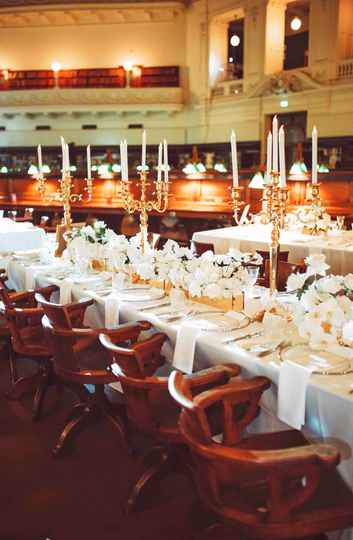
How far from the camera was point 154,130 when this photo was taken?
56.6 ft

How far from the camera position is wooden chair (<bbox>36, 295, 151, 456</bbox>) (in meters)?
3.12

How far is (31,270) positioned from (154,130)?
43.6ft

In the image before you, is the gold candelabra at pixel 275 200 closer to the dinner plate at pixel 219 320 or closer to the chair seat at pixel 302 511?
the dinner plate at pixel 219 320

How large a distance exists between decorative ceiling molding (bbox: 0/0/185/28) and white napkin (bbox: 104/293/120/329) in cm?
1453

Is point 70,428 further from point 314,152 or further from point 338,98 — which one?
point 338,98

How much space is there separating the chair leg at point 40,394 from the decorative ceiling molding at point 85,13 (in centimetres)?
1468

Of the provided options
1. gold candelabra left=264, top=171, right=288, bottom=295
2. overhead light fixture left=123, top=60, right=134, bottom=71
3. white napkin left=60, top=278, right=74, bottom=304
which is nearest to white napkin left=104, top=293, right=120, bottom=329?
white napkin left=60, top=278, right=74, bottom=304

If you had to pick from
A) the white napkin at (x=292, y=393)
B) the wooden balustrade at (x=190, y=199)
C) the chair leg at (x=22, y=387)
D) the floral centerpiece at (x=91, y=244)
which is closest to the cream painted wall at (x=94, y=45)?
the wooden balustrade at (x=190, y=199)

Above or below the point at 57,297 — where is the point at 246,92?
above

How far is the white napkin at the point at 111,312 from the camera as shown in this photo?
11.8 ft

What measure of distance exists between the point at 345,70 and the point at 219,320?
11.5m

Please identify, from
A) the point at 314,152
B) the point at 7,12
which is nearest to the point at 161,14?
the point at 7,12

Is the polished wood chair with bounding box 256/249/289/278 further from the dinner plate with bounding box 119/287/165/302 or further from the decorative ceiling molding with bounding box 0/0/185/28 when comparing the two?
the decorative ceiling molding with bounding box 0/0/185/28

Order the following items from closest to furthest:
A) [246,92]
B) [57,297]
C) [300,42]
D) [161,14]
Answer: [57,297], [246,92], [161,14], [300,42]
